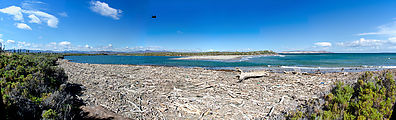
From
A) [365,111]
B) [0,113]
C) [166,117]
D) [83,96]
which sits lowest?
[166,117]

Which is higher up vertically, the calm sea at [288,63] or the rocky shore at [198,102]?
the rocky shore at [198,102]

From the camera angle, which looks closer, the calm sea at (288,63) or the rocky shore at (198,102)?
the rocky shore at (198,102)

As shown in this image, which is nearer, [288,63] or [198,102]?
[198,102]

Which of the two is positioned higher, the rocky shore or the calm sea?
the rocky shore

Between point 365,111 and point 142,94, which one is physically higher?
point 365,111

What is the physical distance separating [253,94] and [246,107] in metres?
1.85

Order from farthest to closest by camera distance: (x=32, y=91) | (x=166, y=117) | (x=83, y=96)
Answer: (x=83, y=96) → (x=166, y=117) → (x=32, y=91)

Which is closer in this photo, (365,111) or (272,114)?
(365,111)

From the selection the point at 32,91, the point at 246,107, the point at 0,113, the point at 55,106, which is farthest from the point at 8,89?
the point at 246,107

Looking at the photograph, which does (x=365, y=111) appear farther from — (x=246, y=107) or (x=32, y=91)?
(x=32, y=91)

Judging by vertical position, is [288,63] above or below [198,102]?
below

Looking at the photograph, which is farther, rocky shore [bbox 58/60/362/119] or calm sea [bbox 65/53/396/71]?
calm sea [bbox 65/53/396/71]

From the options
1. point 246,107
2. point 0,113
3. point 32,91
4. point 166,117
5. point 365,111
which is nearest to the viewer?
point 0,113

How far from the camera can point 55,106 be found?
377 centimetres
